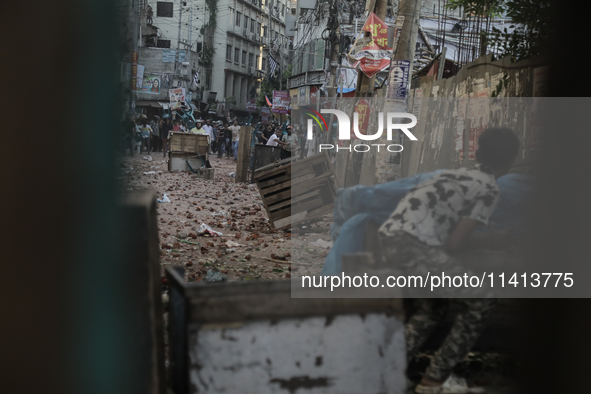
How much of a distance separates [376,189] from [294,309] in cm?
109

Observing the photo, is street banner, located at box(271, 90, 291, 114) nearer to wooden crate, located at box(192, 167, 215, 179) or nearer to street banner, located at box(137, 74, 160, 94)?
street banner, located at box(137, 74, 160, 94)

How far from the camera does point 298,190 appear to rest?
7930 mm

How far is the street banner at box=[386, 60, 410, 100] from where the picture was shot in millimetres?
7719

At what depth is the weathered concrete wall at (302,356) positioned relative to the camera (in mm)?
2133

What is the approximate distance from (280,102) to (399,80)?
32.1m

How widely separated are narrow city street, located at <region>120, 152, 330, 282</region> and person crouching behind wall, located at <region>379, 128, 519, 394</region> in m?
1.32

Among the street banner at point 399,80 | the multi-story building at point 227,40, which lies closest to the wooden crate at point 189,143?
the street banner at point 399,80

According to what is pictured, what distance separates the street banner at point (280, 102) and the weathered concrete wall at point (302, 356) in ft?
121

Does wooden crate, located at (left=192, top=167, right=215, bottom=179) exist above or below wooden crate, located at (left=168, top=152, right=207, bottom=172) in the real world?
below

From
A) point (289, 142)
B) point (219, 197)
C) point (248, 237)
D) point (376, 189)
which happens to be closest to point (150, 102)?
point (289, 142)

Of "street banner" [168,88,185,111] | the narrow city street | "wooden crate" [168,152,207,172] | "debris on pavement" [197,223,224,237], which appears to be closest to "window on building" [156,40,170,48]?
"street banner" [168,88,185,111]

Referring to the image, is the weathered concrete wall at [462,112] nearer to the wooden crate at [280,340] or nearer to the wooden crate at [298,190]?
the wooden crate at [298,190]

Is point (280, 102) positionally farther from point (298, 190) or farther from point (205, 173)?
point (298, 190)

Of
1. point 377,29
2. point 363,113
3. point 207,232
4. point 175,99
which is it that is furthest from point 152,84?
point 207,232
